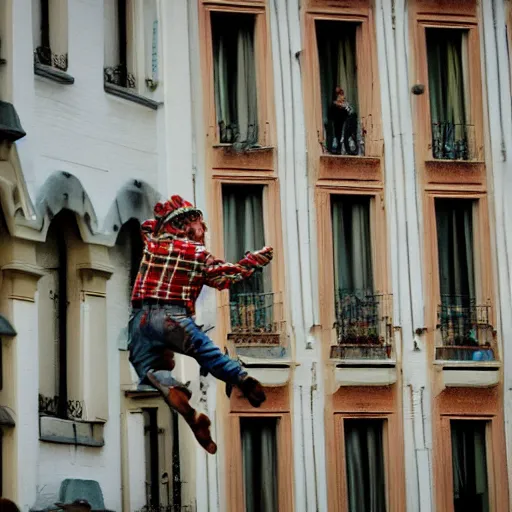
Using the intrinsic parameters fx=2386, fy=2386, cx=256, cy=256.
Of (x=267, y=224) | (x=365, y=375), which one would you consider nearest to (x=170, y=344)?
(x=267, y=224)

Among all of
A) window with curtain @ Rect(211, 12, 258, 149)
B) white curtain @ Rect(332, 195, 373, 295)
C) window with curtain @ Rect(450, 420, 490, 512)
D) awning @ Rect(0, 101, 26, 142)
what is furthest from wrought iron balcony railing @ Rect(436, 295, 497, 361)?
awning @ Rect(0, 101, 26, 142)

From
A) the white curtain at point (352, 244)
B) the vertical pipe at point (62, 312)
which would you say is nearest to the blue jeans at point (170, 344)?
the vertical pipe at point (62, 312)

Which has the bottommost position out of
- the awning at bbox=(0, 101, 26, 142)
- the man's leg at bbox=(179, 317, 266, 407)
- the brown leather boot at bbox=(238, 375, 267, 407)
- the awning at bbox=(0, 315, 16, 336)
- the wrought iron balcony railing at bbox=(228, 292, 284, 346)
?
the brown leather boot at bbox=(238, 375, 267, 407)

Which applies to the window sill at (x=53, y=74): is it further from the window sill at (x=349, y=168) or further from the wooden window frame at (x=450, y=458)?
the wooden window frame at (x=450, y=458)

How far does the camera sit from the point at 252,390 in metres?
28.7

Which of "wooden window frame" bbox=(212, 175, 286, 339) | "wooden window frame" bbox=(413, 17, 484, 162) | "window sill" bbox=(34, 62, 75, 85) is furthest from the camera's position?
"wooden window frame" bbox=(413, 17, 484, 162)

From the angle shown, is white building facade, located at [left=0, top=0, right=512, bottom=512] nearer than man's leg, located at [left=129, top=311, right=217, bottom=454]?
No

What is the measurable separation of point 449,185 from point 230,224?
3077 millimetres

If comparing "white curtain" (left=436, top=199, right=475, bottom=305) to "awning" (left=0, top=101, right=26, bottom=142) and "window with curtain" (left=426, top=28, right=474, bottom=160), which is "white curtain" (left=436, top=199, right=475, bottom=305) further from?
"awning" (left=0, top=101, right=26, bottom=142)

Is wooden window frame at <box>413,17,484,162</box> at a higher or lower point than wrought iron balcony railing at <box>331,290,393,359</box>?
higher

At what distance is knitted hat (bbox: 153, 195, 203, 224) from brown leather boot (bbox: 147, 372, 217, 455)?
191 centimetres

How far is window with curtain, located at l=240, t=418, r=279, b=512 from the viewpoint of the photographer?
102 ft

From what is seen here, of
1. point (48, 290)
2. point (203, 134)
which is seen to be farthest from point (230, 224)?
point (48, 290)

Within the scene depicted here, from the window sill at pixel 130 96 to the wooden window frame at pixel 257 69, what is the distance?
2.69 feet
